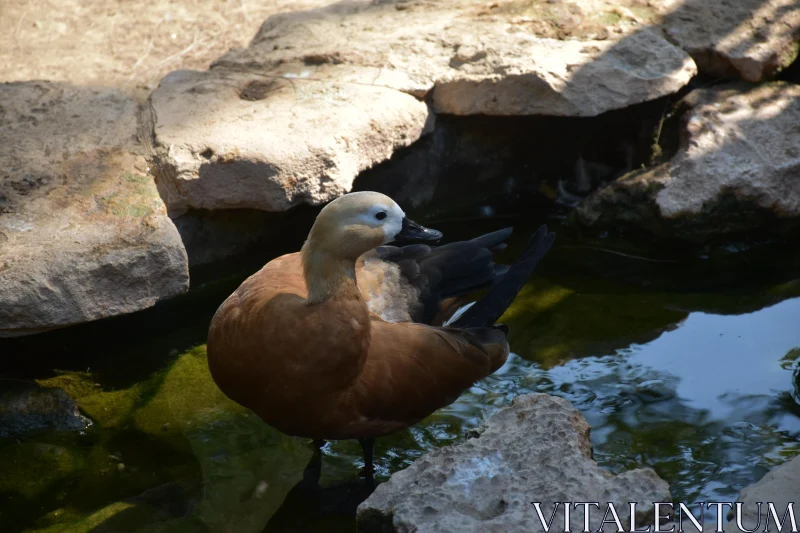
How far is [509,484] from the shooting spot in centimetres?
Answer: 258

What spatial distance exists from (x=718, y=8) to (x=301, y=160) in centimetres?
275

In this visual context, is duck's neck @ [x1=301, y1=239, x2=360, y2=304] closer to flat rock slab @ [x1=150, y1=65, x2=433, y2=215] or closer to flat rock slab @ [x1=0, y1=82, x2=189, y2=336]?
flat rock slab @ [x1=0, y1=82, x2=189, y2=336]

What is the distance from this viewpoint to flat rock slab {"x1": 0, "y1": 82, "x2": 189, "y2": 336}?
330 centimetres

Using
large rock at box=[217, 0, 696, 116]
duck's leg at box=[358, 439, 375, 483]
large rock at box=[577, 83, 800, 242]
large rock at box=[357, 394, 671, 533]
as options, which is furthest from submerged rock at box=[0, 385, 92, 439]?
large rock at box=[577, 83, 800, 242]

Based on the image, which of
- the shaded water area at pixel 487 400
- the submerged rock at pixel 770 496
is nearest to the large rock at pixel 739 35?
the shaded water area at pixel 487 400

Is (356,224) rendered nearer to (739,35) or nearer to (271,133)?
(271,133)

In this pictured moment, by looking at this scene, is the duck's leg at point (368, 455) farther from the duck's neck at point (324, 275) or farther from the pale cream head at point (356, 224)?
the pale cream head at point (356, 224)

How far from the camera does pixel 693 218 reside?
4520mm

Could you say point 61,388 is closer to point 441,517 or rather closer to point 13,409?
point 13,409

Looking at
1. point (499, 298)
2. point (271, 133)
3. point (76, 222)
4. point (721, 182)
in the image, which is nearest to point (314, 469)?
point (499, 298)

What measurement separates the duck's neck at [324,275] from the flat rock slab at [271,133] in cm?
98

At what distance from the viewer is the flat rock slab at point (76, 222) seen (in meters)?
3.30

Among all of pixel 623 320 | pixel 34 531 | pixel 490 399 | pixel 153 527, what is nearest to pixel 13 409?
pixel 34 531

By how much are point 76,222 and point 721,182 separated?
10.2ft
